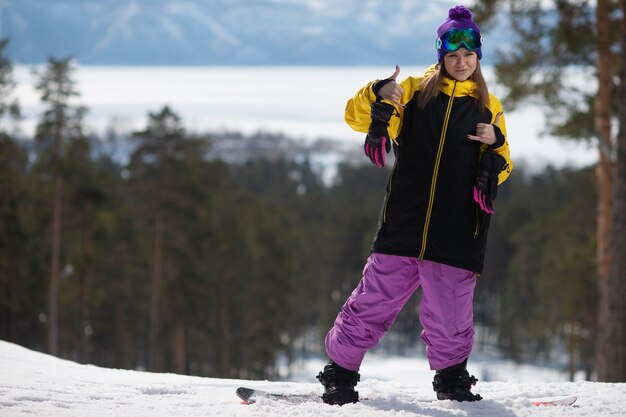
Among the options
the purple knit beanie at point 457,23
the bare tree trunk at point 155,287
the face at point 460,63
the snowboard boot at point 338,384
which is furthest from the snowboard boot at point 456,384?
the bare tree trunk at point 155,287

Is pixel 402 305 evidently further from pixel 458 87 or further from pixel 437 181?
pixel 458 87

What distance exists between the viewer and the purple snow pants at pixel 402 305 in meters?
3.81

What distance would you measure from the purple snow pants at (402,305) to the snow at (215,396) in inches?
10.2

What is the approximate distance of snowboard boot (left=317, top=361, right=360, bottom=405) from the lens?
3854 millimetres

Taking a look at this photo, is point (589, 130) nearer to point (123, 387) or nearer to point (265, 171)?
point (123, 387)

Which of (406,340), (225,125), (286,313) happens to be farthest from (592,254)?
(225,125)

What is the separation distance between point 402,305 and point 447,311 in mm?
224

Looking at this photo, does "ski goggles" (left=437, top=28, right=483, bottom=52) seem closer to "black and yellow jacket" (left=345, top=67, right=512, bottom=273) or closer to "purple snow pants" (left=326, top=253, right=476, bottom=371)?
"black and yellow jacket" (left=345, top=67, right=512, bottom=273)

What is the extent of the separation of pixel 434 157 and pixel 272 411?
139cm

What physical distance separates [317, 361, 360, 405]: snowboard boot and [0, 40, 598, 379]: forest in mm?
14609

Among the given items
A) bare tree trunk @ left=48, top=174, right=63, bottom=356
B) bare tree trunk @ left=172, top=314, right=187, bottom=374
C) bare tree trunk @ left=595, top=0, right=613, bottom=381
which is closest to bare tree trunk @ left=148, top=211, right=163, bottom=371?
bare tree trunk @ left=172, top=314, right=187, bottom=374

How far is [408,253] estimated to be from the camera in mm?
3775

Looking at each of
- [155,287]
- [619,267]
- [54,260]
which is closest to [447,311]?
[619,267]

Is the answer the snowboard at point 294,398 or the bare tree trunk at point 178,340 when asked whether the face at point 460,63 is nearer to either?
the snowboard at point 294,398
